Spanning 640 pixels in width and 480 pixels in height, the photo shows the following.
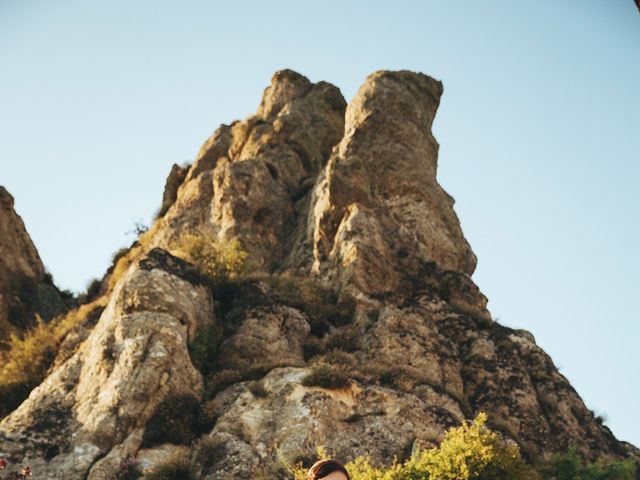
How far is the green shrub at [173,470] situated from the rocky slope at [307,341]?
338 millimetres

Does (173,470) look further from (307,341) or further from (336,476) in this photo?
(336,476)

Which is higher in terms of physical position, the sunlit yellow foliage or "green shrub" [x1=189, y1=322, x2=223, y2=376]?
"green shrub" [x1=189, y1=322, x2=223, y2=376]

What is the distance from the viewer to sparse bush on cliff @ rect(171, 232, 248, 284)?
27.8 m

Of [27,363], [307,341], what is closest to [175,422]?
[307,341]

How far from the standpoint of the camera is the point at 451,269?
105 feet

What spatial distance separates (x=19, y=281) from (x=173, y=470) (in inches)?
712

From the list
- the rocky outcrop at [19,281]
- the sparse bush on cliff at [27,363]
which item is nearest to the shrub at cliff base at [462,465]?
the sparse bush on cliff at [27,363]

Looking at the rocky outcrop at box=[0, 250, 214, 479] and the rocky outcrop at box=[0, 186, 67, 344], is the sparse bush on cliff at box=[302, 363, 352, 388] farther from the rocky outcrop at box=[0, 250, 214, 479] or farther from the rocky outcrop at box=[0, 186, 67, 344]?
the rocky outcrop at box=[0, 186, 67, 344]

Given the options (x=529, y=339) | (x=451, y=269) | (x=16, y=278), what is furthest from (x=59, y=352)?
(x=529, y=339)

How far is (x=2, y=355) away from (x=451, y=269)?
19.2 m

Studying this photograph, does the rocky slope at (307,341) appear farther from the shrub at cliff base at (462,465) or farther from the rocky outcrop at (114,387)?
the shrub at cliff base at (462,465)

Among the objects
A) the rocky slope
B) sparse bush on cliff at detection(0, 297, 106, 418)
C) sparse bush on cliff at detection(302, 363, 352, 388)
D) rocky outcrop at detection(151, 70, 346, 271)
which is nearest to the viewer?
the rocky slope

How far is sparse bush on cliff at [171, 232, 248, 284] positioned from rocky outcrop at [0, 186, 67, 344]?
7779mm

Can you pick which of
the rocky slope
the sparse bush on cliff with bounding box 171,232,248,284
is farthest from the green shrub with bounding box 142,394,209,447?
the sparse bush on cliff with bounding box 171,232,248,284
